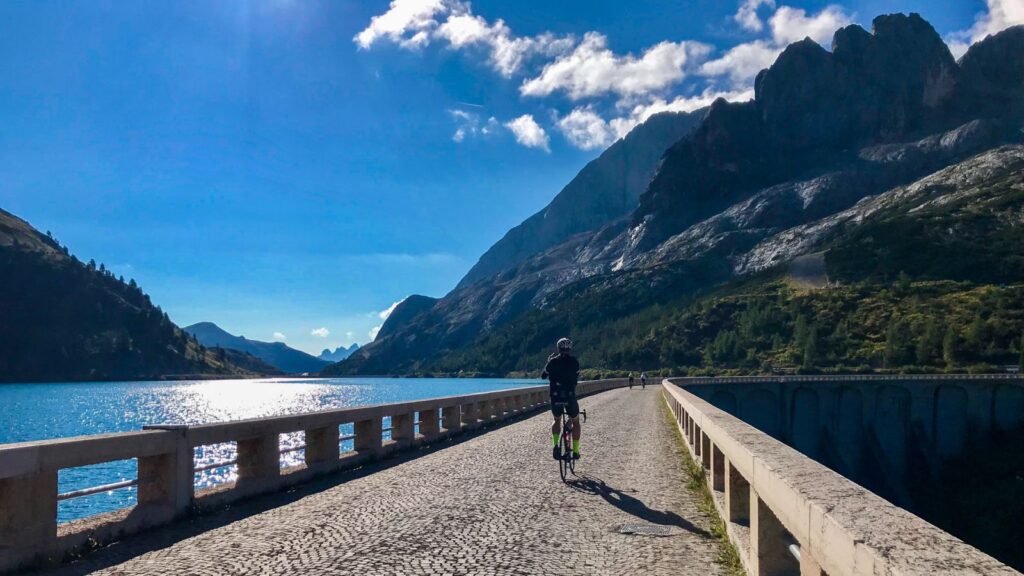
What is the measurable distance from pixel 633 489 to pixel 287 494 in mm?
5227

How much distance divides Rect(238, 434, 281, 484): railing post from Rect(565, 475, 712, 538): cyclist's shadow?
457 cm

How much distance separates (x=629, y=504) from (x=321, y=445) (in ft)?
19.4

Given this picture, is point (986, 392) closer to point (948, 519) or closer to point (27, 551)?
point (948, 519)

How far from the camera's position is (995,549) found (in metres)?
45.5

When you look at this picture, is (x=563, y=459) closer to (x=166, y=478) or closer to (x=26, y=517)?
(x=166, y=478)

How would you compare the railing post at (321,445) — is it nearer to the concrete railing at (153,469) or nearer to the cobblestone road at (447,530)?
the concrete railing at (153,469)

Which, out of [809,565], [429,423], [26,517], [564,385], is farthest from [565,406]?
[809,565]

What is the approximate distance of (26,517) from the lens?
22.0ft

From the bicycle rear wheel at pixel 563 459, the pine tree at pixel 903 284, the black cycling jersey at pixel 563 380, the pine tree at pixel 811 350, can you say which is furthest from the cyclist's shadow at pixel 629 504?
the pine tree at pixel 903 284

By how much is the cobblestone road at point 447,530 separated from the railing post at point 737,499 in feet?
1.39

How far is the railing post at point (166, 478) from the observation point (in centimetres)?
897

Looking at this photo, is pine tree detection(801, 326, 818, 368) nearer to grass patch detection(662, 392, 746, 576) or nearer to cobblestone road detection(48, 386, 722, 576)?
grass patch detection(662, 392, 746, 576)

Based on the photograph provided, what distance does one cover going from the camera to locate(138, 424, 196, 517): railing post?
8.97 metres

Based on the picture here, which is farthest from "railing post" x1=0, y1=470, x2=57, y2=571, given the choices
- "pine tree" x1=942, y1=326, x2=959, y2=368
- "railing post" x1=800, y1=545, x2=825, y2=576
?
"pine tree" x1=942, y1=326, x2=959, y2=368
